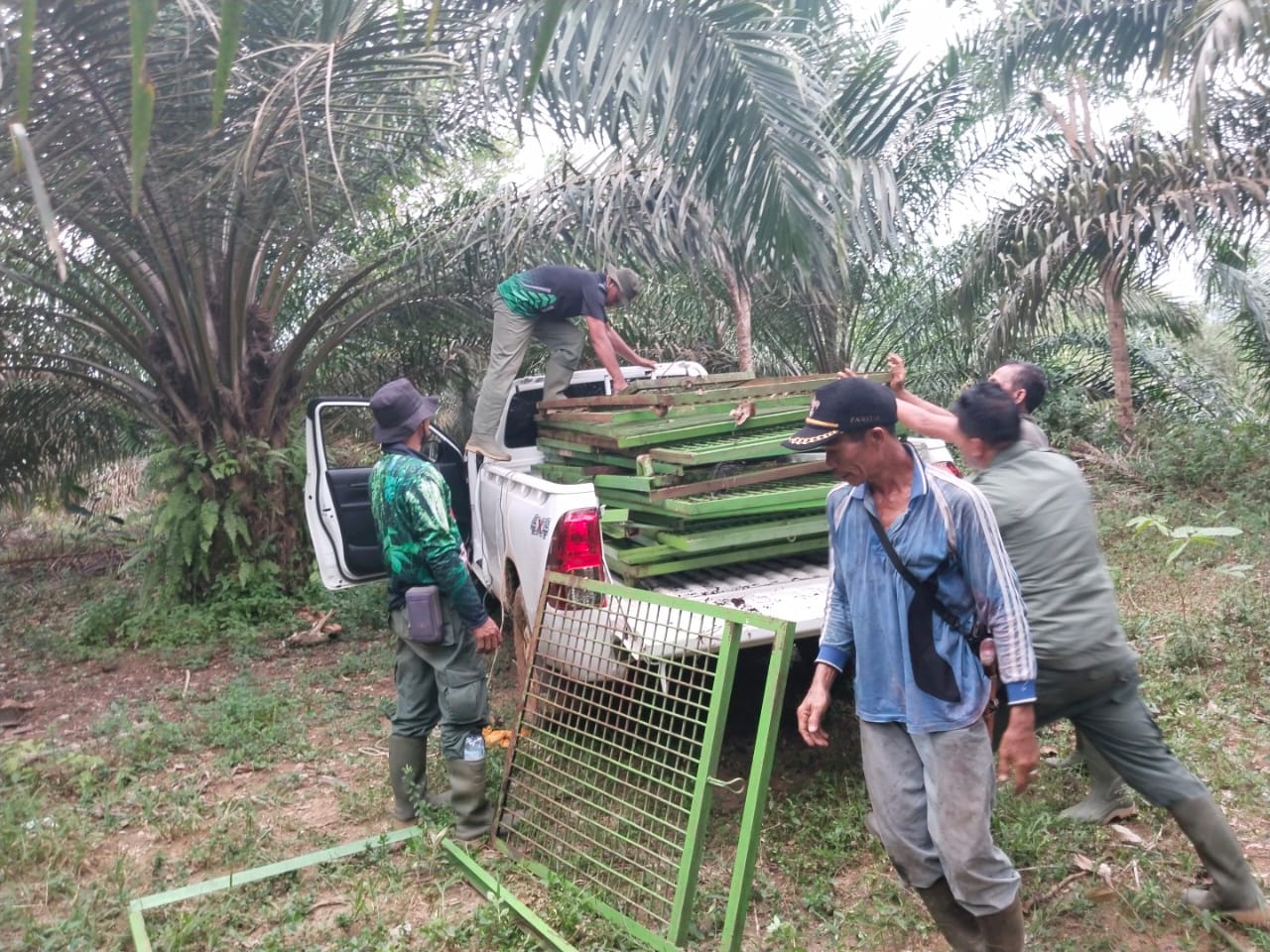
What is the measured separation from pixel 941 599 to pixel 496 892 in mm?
1922

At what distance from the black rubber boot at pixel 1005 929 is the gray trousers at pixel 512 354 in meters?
4.40

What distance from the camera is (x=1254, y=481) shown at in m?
8.57

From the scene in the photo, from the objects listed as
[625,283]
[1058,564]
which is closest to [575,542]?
[1058,564]

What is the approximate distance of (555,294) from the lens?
656 centimetres

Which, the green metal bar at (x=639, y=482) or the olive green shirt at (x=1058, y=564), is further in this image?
the green metal bar at (x=639, y=482)

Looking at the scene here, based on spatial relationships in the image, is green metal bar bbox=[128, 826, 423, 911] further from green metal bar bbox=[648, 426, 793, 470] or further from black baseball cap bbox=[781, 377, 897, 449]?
black baseball cap bbox=[781, 377, 897, 449]

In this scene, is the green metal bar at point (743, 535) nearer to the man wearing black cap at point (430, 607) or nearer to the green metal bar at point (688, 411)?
the green metal bar at point (688, 411)

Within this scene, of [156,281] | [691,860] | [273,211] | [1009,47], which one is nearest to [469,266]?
[273,211]

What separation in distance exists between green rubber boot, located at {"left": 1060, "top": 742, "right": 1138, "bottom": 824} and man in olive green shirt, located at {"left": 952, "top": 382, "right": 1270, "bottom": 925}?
0.61m

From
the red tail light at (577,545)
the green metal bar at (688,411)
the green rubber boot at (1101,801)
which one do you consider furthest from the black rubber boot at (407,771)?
the green rubber boot at (1101,801)

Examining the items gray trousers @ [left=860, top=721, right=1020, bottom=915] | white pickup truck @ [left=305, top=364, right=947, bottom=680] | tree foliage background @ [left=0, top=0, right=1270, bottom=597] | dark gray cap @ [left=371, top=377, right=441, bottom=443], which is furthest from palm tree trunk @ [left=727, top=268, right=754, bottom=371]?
gray trousers @ [left=860, top=721, right=1020, bottom=915]

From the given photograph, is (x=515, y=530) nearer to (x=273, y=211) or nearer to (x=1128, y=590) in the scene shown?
(x=273, y=211)

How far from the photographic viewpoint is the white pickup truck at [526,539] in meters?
4.22

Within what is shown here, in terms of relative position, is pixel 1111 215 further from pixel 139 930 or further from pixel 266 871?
pixel 139 930
